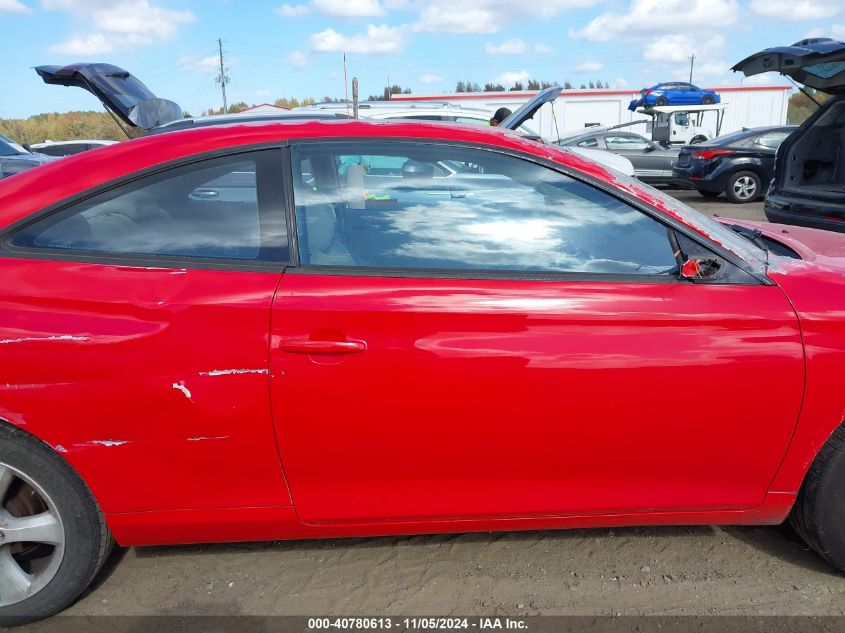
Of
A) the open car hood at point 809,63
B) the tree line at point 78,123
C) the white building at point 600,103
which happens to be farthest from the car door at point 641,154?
the tree line at point 78,123

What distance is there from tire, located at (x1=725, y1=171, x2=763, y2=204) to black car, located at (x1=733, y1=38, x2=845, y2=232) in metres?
5.22

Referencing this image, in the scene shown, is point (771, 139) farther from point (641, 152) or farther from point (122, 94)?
point (122, 94)

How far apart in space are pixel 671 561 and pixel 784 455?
0.60m

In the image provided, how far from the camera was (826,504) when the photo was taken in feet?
7.18

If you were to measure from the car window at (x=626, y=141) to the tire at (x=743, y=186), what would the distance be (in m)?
3.54

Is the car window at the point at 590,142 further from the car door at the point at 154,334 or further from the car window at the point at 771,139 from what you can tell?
the car door at the point at 154,334

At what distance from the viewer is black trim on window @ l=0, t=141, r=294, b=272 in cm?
205

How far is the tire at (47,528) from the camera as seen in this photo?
79.8 inches

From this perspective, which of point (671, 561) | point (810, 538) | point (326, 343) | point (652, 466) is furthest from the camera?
point (671, 561)

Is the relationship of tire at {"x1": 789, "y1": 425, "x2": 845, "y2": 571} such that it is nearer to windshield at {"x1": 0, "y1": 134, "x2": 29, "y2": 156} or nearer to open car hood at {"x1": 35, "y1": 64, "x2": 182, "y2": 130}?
open car hood at {"x1": 35, "y1": 64, "x2": 182, "y2": 130}

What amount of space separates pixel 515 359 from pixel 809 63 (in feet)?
17.4

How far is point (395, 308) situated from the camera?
2.00 m

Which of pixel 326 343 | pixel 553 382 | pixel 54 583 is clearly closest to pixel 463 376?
pixel 553 382

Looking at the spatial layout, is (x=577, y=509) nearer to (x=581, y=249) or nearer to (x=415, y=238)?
(x=581, y=249)
